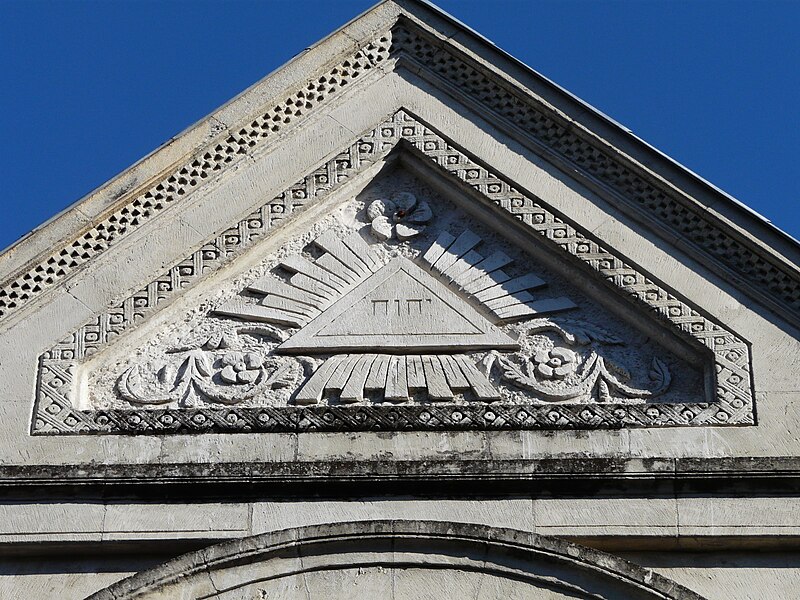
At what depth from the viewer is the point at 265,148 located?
13500 mm

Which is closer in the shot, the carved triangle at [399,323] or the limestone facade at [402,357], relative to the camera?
the limestone facade at [402,357]

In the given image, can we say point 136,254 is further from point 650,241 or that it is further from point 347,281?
point 650,241

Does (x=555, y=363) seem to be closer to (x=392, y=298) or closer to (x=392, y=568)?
(x=392, y=298)

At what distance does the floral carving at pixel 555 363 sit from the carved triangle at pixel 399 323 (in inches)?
7.3

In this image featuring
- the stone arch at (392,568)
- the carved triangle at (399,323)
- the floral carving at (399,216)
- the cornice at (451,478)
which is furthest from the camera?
the floral carving at (399,216)

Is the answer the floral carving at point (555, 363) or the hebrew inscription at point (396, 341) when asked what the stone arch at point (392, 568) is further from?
the floral carving at point (555, 363)

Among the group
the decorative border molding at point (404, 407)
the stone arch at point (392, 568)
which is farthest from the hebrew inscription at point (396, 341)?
the stone arch at point (392, 568)

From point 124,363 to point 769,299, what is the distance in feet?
12.9

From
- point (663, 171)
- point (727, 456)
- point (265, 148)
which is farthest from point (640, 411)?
point (265, 148)

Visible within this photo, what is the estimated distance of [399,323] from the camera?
12.6 m

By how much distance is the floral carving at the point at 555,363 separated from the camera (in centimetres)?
1238

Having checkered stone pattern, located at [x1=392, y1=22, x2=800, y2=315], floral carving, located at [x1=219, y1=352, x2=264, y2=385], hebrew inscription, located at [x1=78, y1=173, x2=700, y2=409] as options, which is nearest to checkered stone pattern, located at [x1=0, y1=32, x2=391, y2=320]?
checkered stone pattern, located at [x1=392, y1=22, x2=800, y2=315]

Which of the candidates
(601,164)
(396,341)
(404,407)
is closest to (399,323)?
(396,341)

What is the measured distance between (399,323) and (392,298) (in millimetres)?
211
